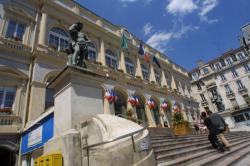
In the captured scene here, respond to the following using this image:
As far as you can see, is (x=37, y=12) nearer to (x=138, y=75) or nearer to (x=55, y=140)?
(x=138, y=75)

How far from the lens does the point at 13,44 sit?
451 inches

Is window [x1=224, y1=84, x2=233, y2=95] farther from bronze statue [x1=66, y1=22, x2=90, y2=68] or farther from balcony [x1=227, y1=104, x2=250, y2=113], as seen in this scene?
bronze statue [x1=66, y1=22, x2=90, y2=68]

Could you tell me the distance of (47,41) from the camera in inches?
541

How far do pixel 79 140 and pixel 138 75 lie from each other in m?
17.2

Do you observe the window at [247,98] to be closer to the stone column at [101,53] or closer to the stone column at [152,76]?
the stone column at [152,76]

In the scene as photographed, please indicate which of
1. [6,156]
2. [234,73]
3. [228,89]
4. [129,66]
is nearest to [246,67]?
[234,73]

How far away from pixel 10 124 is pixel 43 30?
7.40m

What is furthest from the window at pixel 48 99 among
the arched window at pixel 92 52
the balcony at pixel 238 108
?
the balcony at pixel 238 108

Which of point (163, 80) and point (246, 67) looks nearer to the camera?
point (163, 80)

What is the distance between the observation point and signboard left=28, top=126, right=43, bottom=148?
699cm

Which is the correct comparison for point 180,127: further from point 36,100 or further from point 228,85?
point 228,85

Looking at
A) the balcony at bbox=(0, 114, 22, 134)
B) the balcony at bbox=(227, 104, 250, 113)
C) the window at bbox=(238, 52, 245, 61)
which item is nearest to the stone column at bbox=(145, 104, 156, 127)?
the balcony at bbox=(0, 114, 22, 134)

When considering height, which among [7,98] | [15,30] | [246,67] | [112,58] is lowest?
[7,98]

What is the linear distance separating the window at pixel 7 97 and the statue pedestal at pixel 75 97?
23.9ft
